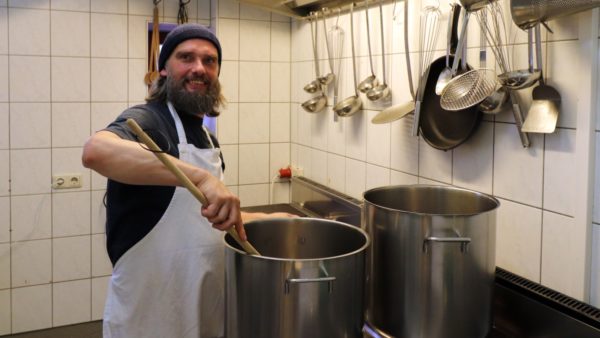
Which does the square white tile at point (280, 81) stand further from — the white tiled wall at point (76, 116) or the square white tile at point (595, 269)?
the square white tile at point (595, 269)

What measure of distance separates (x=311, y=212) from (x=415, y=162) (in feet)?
2.14

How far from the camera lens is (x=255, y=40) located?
7.47ft

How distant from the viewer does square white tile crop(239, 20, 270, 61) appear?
225cm

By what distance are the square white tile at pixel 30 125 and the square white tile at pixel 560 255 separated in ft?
6.28

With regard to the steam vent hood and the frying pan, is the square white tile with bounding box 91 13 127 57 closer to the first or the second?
the steam vent hood

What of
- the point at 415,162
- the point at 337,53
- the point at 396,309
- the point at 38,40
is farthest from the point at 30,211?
the point at 396,309

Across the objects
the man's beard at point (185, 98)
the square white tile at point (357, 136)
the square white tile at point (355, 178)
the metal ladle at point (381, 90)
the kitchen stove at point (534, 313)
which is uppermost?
the metal ladle at point (381, 90)

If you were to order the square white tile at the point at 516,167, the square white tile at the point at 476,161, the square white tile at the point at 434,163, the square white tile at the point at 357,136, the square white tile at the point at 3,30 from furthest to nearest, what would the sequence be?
the square white tile at the point at 3,30
the square white tile at the point at 357,136
the square white tile at the point at 434,163
the square white tile at the point at 476,161
the square white tile at the point at 516,167

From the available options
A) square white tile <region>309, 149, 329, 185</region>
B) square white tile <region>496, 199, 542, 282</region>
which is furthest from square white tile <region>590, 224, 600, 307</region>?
square white tile <region>309, 149, 329, 185</region>

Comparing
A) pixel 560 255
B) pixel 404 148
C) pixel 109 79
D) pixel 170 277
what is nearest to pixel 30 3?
pixel 109 79

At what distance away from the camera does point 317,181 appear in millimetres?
2148

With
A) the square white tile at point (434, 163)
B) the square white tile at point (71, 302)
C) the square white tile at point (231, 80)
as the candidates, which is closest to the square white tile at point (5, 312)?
the square white tile at point (71, 302)

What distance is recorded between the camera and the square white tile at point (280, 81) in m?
2.34

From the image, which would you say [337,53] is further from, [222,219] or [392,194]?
[222,219]
